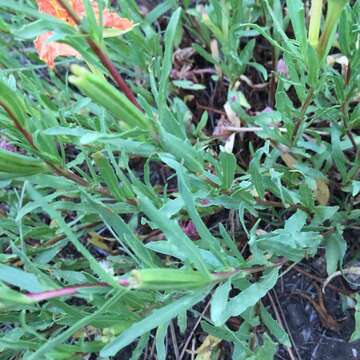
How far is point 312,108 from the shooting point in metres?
1.17

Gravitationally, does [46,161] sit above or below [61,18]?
below

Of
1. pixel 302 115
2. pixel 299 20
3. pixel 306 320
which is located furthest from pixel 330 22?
pixel 306 320

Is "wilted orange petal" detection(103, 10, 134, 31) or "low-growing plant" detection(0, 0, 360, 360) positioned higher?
"wilted orange petal" detection(103, 10, 134, 31)

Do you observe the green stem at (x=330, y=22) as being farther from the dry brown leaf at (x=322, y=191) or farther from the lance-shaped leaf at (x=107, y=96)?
the dry brown leaf at (x=322, y=191)

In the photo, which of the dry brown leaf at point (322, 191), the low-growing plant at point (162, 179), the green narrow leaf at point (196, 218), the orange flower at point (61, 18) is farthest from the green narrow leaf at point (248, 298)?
the orange flower at point (61, 18)

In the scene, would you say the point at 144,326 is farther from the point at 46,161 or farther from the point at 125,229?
the point at 46,161

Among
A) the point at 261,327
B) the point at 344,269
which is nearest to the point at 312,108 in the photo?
the point at 344,269

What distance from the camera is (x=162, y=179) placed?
148 centimetres

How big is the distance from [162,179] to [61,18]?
684 millimetres

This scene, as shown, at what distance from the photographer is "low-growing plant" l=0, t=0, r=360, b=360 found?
29.4 inches

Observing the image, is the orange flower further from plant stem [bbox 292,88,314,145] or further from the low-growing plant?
plant stem [bbox 292,88,314,145]

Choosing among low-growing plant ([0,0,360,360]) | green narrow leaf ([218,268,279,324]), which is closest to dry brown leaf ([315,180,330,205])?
low-growing plant ([0,0,360,360])

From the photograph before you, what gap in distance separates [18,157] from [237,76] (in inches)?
27.4

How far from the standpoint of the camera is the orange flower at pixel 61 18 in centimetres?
86
